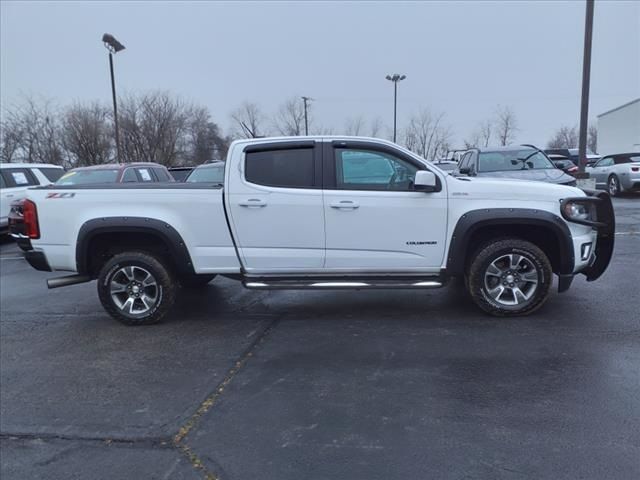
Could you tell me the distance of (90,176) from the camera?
429 inches

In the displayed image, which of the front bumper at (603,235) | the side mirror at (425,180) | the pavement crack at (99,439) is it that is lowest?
the pavement crack at (99,439)

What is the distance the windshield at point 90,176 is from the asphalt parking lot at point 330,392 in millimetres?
5369

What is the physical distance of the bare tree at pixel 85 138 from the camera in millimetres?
36562

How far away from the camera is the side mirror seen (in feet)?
16.0

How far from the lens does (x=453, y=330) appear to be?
4.94 meters

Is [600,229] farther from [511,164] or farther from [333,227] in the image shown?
[511,164]

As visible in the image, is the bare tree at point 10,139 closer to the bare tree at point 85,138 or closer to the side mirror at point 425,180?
the bare tree at point 85,138

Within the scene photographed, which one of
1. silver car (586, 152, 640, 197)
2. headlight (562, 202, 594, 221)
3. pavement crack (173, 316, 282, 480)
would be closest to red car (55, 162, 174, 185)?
pavement crack (173, 316, 282, 480)

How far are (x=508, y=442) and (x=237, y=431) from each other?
168 centimetres

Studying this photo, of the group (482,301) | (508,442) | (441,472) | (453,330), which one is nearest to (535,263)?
(482,301)

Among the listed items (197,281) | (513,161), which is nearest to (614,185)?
(513,161)

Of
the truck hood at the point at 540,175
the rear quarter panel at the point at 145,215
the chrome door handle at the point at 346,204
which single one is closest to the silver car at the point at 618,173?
the truck hood at the point at 540,175

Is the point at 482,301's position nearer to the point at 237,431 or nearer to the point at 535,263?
the point at 535,263

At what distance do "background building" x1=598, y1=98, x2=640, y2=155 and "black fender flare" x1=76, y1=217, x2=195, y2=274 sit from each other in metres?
37.5
